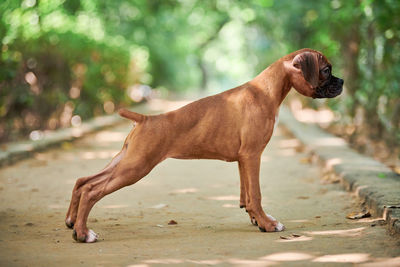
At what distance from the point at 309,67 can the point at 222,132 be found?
2.98 feet

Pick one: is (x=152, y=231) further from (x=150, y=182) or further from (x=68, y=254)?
(x=150, y=182)

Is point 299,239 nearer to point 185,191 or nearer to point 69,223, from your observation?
point 69,223

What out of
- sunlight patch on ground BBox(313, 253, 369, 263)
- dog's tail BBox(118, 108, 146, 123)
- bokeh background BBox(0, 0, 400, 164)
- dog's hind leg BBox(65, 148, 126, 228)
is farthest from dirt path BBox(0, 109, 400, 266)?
bokeh background BBox(0, 0, 400, 164)

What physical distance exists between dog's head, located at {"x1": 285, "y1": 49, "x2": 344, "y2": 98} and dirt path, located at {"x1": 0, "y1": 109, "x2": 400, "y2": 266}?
3.79 ft

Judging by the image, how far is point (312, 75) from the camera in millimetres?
5266

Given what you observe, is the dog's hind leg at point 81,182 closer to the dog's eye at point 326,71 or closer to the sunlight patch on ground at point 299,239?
the sunlight patch on ground at point 299,239

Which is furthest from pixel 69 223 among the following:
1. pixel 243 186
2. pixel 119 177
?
pixel 243 186

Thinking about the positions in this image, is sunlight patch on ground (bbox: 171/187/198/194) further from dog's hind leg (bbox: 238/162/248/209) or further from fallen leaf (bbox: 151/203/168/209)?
dog's hind leg (bbox: 238/162/248/209)

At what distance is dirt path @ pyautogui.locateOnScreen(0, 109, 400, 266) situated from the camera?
172 inches

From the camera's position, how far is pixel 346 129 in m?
13.9

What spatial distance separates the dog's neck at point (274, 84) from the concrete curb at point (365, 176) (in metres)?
1.32

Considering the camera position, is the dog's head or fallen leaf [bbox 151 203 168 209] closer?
the dog's head

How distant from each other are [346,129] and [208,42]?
119ft

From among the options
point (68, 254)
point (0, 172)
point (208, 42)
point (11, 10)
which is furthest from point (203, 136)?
point (208, 42)
